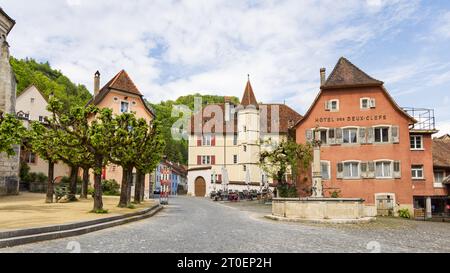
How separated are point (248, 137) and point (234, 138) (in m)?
2.67

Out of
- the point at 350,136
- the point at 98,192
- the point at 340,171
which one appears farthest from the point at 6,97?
the point at 350,136

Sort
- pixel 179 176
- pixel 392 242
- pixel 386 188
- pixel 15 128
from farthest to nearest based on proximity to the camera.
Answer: pixel 179 176
pixel 386 188
pixel 15 128
pixel 392 242

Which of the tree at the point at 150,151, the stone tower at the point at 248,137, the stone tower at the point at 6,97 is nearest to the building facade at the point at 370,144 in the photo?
the tree at the point at 150,151

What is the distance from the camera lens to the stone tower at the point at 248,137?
192ft

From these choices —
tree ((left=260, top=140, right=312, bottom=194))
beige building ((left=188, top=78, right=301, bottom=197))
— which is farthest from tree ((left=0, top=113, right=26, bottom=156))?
beige building ((left=188, top=78, right=301, bottom=197))

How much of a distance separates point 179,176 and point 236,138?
25.3m

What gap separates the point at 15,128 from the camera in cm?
1716

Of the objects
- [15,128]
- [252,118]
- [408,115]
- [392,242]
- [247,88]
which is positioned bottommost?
[392,242]

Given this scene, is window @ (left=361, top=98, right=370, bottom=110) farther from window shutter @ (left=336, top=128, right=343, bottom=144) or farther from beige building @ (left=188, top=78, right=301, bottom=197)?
beige building @ (left=188, top=78, right=301, bottom=197)

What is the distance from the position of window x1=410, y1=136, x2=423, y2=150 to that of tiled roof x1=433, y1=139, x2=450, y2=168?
98.4 inches

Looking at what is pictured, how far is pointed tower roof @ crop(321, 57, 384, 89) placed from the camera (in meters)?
32.6
